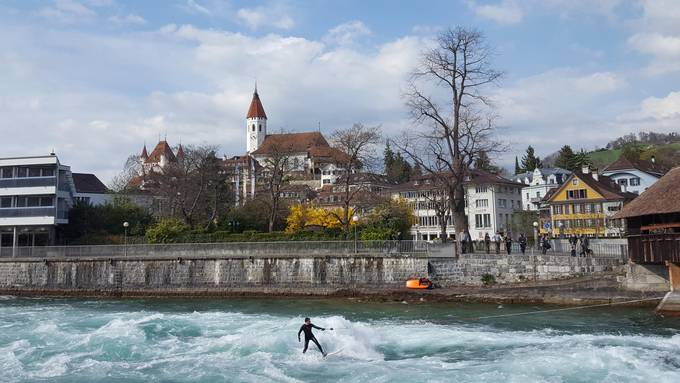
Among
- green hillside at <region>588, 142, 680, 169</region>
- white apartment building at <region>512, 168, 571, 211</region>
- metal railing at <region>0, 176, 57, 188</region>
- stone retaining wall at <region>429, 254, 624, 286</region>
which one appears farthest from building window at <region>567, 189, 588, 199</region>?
metal railing at <region>0, 176, 57, 188</region>

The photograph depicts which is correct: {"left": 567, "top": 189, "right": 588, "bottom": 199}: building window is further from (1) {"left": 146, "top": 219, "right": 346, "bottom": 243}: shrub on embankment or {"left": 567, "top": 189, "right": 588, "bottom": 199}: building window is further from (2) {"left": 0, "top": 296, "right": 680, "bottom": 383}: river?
(2) {"left": 0, "top": 296, "right": 680, "bottom": 383}: river

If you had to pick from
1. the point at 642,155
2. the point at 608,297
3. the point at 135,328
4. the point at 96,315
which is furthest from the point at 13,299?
the point at 642,155

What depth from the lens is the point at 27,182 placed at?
153 feet

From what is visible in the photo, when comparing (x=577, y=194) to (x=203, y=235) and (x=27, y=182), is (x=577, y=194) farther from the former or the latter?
(x=27, y=182)

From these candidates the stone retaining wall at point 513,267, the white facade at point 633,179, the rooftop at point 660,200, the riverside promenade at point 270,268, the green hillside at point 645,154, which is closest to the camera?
the rooftop at point 660,200

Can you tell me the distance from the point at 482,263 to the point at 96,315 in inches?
824

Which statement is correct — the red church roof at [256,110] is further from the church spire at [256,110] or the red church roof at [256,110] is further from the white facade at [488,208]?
the white facade at [488,208]

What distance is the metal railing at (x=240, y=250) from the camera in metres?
33.8

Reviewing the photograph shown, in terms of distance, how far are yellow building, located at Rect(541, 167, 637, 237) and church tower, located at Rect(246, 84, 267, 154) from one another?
81.0 m

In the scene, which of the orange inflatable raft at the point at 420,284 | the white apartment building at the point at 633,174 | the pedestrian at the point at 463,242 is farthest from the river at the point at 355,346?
the white apartment building at the point at 633,174

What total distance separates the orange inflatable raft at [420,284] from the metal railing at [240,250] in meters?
2.07

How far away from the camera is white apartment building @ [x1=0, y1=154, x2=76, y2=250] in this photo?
4600cm

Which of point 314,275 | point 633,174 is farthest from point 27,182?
point 633,174

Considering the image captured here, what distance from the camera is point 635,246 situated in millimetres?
26500
